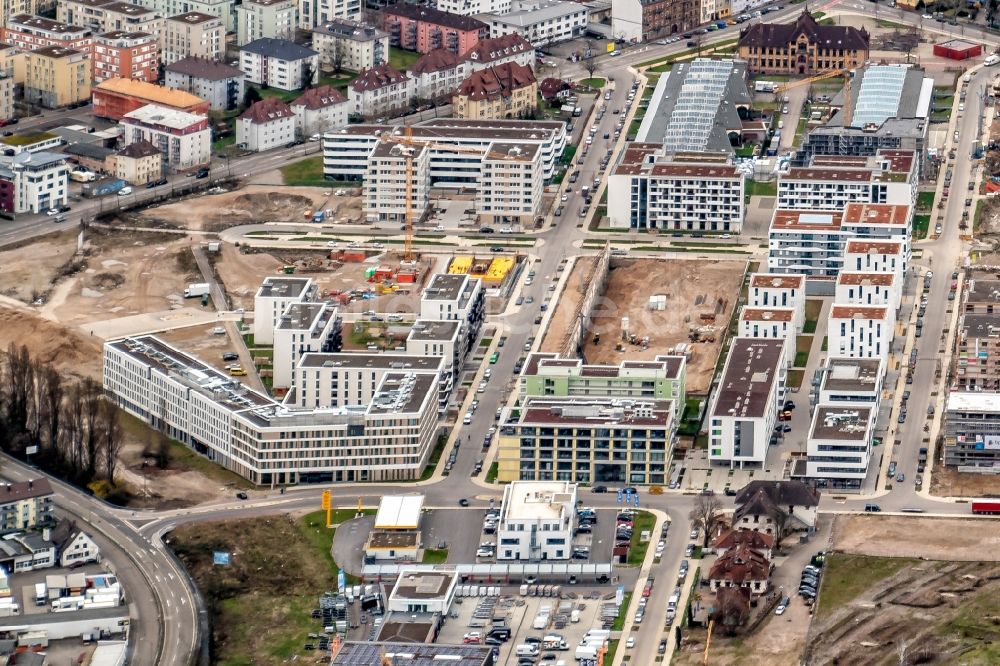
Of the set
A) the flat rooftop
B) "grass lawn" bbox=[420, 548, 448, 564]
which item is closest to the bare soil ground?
"grass lawn" bbox=[420, 548, 448, 564]

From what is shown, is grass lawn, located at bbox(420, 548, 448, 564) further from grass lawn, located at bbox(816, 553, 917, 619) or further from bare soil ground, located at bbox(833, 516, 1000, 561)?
bare soil ground, located at bbox(833, 516, 1000, 561)

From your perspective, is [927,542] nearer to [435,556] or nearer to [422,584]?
[435,556]

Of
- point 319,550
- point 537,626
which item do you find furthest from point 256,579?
point 537,626

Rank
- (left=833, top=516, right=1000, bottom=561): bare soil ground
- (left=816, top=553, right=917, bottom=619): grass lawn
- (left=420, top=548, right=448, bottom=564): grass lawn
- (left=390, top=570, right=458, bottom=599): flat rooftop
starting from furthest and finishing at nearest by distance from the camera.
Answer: (left=420, top=548, right=448, bottom=564): grass lawn, (left=833, top=516, right=1000, bottom=561): bare soil ground, (left=390, top=570, right=458, bottom=599): flat rooftop, (left=816, top=553, right=917, bottom=619): grass lawn

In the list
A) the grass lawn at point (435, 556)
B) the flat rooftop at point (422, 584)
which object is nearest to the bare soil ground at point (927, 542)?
the grass lawn at point (435, 556)

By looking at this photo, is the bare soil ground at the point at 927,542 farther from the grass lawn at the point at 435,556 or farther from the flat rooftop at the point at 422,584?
the flat rooftop at the point at 422,584

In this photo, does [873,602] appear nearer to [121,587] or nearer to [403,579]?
[403,579]
